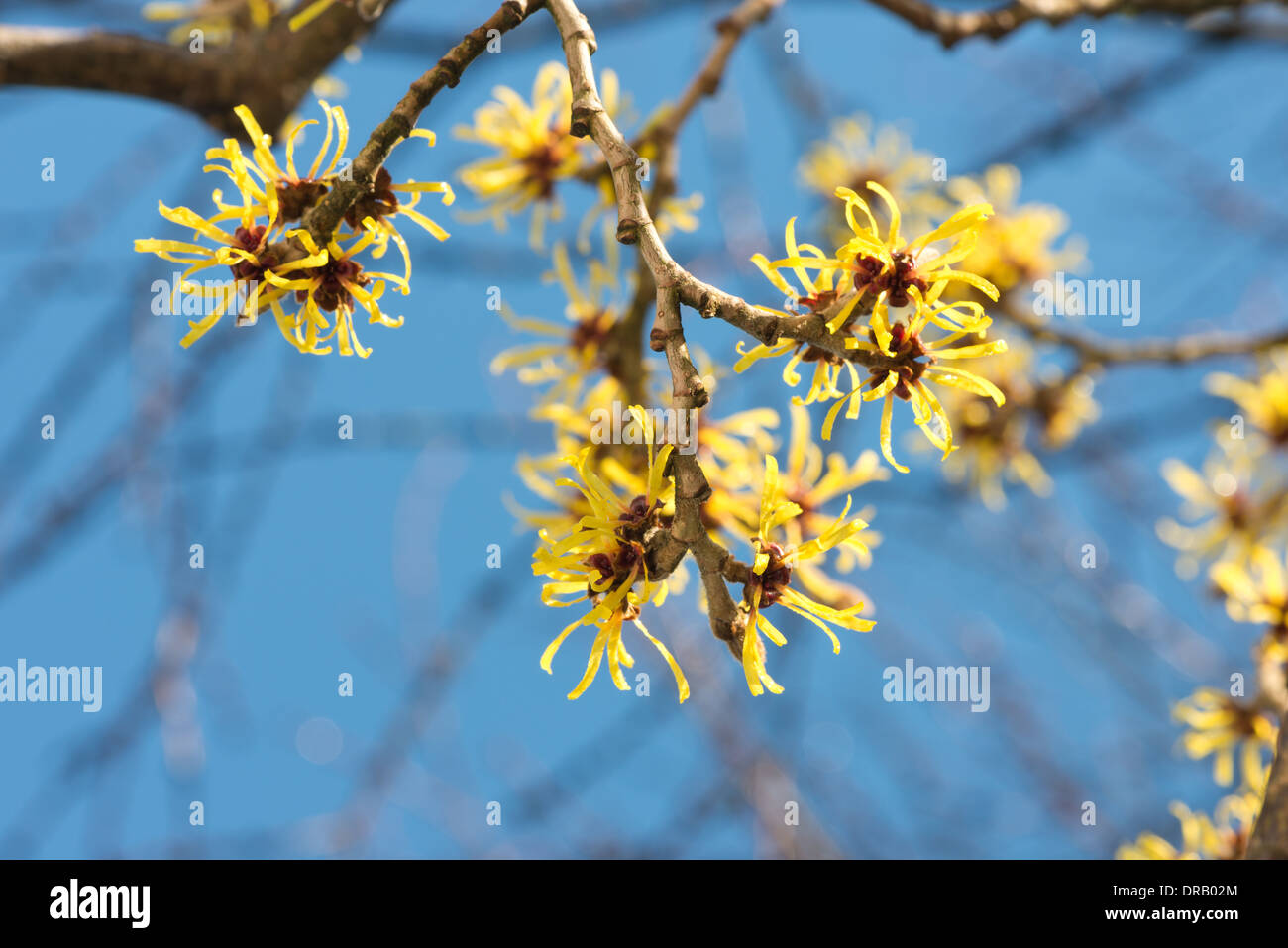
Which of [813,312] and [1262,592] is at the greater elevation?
[813,312]

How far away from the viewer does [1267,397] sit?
2.87m

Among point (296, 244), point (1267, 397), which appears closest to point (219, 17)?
point (296, 244)

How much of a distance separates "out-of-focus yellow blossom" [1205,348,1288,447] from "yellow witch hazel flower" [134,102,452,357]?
2.75 metres

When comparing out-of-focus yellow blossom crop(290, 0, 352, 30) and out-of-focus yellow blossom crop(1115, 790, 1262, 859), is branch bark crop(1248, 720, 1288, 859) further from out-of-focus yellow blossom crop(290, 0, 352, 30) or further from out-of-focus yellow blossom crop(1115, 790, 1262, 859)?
out-of-focus yellow blossom crop(290, 0, 352, 30)

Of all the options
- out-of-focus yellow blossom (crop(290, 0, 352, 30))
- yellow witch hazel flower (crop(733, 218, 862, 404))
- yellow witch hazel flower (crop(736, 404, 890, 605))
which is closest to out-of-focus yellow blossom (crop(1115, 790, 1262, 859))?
yellow witch hazel flower (crop(736, 404, 890, 605))

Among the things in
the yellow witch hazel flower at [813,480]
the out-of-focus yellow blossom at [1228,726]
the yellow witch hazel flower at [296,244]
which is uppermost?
the yellow witch hazel flower at [296,244]

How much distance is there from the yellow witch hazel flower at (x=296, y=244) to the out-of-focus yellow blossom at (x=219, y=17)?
865 millimetres

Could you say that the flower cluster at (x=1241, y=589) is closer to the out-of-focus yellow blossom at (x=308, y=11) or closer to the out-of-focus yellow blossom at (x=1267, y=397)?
the out-of-focus yellow blossom at (x=1267, y=397)

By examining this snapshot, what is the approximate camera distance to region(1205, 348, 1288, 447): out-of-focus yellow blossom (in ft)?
9.35

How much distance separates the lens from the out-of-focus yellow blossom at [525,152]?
2006 millimetres

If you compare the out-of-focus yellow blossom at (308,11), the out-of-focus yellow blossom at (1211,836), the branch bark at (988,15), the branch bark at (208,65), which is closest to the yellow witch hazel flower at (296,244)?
the out-of-focus yellow blossom at (308,11)

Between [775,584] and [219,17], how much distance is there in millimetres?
1839

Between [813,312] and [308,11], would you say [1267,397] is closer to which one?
[813,312]
